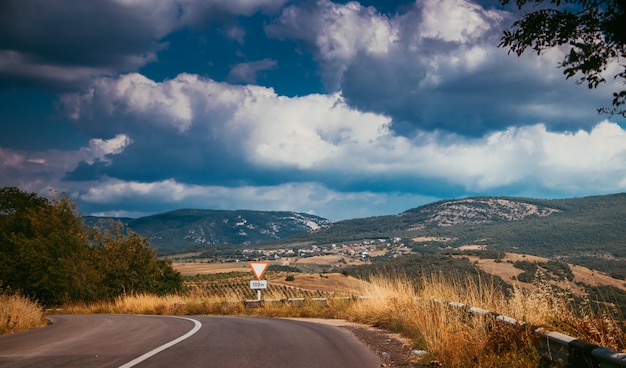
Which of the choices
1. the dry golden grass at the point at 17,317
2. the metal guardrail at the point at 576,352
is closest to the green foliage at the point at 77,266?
the dry golden grass at the point at 17,317

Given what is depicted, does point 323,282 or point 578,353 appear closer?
point 578,353

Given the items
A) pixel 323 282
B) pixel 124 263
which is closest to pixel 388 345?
pixel 124 263

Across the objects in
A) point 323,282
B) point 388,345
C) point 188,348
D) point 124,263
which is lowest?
point 323,282

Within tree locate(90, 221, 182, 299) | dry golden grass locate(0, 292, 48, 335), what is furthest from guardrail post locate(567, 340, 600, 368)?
tree locate(90, 221, 182, 299)

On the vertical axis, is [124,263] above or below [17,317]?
above

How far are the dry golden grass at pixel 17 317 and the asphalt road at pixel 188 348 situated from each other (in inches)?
85.5

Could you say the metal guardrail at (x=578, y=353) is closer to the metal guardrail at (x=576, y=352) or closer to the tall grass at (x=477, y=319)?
the metal guardrail at (x=576, y=352)

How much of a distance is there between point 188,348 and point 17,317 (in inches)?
399

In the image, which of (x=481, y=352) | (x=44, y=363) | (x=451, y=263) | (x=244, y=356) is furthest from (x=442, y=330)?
(x=451, y=263)

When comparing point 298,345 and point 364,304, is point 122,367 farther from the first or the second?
point 364,304

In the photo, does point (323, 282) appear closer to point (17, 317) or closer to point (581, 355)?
point (17, 317)

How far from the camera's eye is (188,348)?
11375 mm

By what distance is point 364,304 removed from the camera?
67.8 feet

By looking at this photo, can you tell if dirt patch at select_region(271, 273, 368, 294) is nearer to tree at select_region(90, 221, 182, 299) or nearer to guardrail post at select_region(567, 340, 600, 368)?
tree at select_region(90, 221, 182, 299)
